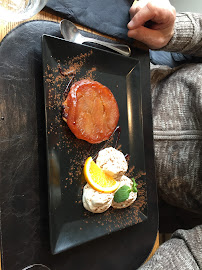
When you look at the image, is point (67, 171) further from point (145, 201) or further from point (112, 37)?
point (112, 37)

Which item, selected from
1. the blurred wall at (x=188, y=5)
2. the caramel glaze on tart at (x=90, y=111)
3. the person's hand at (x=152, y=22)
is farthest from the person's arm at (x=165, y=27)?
the blurred wall at (x=188, y=5)

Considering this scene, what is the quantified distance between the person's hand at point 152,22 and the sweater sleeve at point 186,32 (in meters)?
0.04

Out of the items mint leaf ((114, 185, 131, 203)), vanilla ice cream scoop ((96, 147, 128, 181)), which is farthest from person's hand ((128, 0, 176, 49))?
mint leaf ((114, 185, 131, 203))

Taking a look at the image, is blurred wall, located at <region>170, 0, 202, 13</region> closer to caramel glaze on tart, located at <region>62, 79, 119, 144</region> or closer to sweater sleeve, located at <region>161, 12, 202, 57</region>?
sweater sleeve, located at <region>161, 12, 202, 57</region>

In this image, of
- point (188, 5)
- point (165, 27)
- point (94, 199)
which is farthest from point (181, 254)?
point (188, 5)

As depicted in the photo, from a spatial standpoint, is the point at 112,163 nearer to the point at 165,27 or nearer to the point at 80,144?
the point at 80,144

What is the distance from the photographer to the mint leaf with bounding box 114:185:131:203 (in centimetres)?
100

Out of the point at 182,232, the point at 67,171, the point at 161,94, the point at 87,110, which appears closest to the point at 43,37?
the point at 87,110

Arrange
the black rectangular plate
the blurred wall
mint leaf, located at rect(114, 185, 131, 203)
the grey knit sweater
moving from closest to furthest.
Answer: the black rectangular plate
mint leaf, located at rect(114, 185, 131, 203)
the grey knit sweater
the blurred wall

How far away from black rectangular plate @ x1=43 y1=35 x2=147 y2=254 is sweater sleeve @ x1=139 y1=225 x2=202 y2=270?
16 cm

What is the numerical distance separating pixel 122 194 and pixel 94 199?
12cm

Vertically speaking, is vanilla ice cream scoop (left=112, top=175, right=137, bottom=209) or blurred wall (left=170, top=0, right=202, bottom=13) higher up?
blurred wall (left=170, top=0, right=202, bottom=13)

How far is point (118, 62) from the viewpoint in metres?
1.09

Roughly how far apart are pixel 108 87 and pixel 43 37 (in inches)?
12.7
